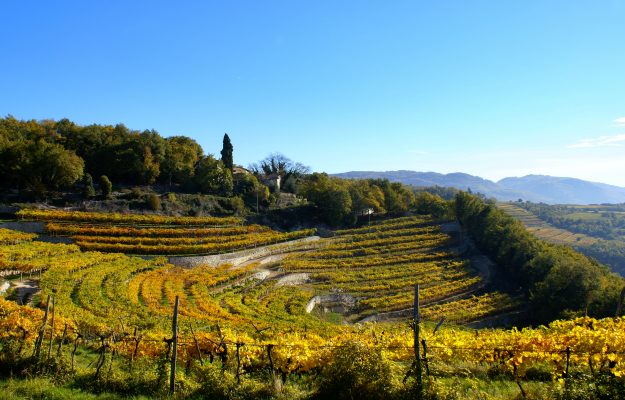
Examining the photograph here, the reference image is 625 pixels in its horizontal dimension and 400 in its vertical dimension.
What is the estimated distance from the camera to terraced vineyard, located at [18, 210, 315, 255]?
4097cm

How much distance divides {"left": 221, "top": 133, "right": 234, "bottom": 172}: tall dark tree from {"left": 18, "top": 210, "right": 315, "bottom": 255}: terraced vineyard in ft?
79.8

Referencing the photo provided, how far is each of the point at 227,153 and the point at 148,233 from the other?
3378 centimetres

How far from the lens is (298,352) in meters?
11.1

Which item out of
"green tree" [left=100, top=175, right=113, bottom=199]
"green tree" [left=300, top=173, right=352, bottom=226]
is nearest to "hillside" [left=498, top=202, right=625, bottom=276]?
"green tree" [left=300, top=173, right=352, bottom=226]

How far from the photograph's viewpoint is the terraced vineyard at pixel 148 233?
134 ft

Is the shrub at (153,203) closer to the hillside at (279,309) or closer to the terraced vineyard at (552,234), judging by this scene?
the hillside at (279,309)

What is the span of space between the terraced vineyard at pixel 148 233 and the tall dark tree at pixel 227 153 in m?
24.3

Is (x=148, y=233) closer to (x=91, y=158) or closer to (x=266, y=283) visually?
(x=266, y=283)

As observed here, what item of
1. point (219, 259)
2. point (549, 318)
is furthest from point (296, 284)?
point (549, 318)

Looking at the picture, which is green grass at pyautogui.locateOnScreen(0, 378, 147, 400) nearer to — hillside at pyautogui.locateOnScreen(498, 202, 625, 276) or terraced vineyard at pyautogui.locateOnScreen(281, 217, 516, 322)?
terraced vineyard at pyautogui.locateOnScreen(281, 217, 516, 322)

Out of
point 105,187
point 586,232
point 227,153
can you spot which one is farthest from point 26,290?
point 586,232

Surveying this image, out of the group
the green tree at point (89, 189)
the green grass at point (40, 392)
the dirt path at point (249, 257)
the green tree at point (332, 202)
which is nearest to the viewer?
the green grass at point (40, 392)

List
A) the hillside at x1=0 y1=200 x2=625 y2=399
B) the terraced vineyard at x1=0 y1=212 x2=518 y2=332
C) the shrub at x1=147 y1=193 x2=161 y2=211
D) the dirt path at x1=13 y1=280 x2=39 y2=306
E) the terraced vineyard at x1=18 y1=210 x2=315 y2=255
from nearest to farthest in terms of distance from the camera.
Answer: the hillside at x1=0 y1=200 x2=625 y2=399, the dirt path at x1=13 y1=280 x2=39 y2=306, the terraced vineyard at x1=0 y1=212 x2=518 y2=332, the terraced vineyard at x1=18 y1=210 x2=315 y2=255, the shrub at x1=147 y1=193 x2=161 y2=211

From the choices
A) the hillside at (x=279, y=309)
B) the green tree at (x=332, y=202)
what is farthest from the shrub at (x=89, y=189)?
the green tree at (x=332, y=202)
